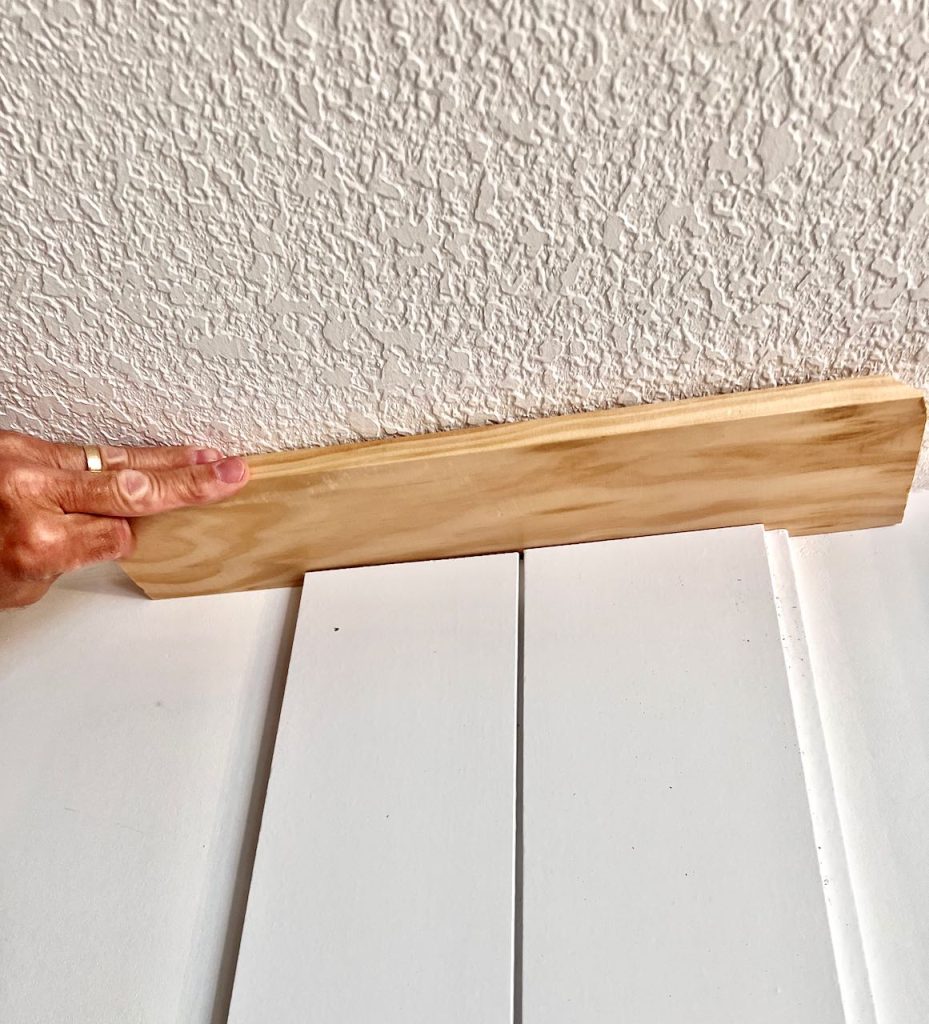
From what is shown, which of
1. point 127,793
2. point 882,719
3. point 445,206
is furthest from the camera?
point 127,793

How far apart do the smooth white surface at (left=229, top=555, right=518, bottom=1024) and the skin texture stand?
165 millimetres

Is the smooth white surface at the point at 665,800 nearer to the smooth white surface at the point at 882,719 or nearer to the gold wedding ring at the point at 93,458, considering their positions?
the smooth white surface at the point at 882,719

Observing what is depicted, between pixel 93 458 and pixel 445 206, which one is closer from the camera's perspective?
pixel 445 206

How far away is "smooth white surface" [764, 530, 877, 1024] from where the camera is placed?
1.88ft

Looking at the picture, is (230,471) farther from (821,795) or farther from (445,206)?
(821,795)

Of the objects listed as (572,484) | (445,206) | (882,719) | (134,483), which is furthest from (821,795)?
(134,483)

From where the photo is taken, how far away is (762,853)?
610 mm

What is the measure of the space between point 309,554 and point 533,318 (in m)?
0.34

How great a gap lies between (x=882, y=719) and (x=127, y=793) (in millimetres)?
638

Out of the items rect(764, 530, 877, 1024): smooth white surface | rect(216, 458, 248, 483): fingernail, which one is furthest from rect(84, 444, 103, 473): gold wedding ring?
rect(764, 530, 877, 1024): smooth white surface

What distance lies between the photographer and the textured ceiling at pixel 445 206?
465mm

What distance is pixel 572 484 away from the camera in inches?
29.2

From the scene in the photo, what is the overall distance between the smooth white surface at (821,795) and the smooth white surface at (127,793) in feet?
1.47

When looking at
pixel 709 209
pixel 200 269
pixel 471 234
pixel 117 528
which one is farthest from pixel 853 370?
pixel 117 528
